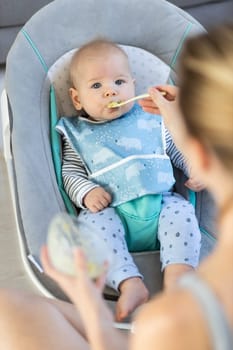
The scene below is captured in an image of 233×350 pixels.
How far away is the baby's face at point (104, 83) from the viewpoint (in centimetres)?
161

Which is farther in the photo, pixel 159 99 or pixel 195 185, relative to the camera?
pixel 195 185

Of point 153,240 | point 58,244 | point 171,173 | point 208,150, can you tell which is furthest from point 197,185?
point 208,150

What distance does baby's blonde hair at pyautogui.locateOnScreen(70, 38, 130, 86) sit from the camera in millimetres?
1623

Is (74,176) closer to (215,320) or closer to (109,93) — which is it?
(109,93)

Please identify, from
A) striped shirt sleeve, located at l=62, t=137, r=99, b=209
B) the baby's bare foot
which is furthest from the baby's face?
the baby's bare foot

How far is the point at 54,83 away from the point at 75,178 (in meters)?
0.26

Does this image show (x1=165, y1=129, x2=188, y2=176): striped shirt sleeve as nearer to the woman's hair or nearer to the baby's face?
the baby's face

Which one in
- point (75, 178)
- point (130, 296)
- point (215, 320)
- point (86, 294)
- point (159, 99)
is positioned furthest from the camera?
point (75, 178)

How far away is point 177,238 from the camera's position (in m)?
1.45

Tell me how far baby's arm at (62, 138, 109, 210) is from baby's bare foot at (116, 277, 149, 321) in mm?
228

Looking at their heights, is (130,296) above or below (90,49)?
below

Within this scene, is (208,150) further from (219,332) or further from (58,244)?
(58,244)

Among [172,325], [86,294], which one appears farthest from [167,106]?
[172,325]

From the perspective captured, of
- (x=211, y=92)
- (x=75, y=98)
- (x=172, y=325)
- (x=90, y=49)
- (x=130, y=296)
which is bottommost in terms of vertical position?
(x=130, y=296)
